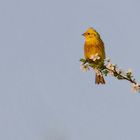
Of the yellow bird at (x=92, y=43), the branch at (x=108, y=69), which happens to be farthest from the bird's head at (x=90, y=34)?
the branch at (x=108, y=69)

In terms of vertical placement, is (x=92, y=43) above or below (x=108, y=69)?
above

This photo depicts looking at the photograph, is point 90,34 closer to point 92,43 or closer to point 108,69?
point 92,43

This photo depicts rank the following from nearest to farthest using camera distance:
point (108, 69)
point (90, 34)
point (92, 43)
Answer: point (108, 69)
point (90, 34)
point (92, 43)

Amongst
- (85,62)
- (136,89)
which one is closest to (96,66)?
(85,62)

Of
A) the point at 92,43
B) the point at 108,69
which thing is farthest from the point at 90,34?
the point at 108,69

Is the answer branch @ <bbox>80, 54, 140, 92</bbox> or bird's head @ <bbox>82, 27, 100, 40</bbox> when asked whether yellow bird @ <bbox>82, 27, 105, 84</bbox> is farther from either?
branch @ <bbox>80, 54, 140, 92</bbox>

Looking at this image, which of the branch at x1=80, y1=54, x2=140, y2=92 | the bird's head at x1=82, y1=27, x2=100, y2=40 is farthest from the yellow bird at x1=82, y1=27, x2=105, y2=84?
the branch at x1=80, y1=54, x2=140, y2=92

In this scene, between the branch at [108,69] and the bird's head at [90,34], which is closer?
the branch at [108,69]

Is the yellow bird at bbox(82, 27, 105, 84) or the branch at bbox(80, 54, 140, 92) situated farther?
the yellow bird at bbox(82, 27, 105, 84)

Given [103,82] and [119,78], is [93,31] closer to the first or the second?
[103,82]

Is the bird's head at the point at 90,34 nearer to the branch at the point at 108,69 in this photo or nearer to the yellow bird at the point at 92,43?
the yellow bird at the point at 92,43

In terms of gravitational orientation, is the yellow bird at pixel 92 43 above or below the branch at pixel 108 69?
above

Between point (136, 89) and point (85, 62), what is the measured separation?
4.45 ft

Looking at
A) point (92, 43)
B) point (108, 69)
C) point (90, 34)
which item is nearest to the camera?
point (108, 69)
